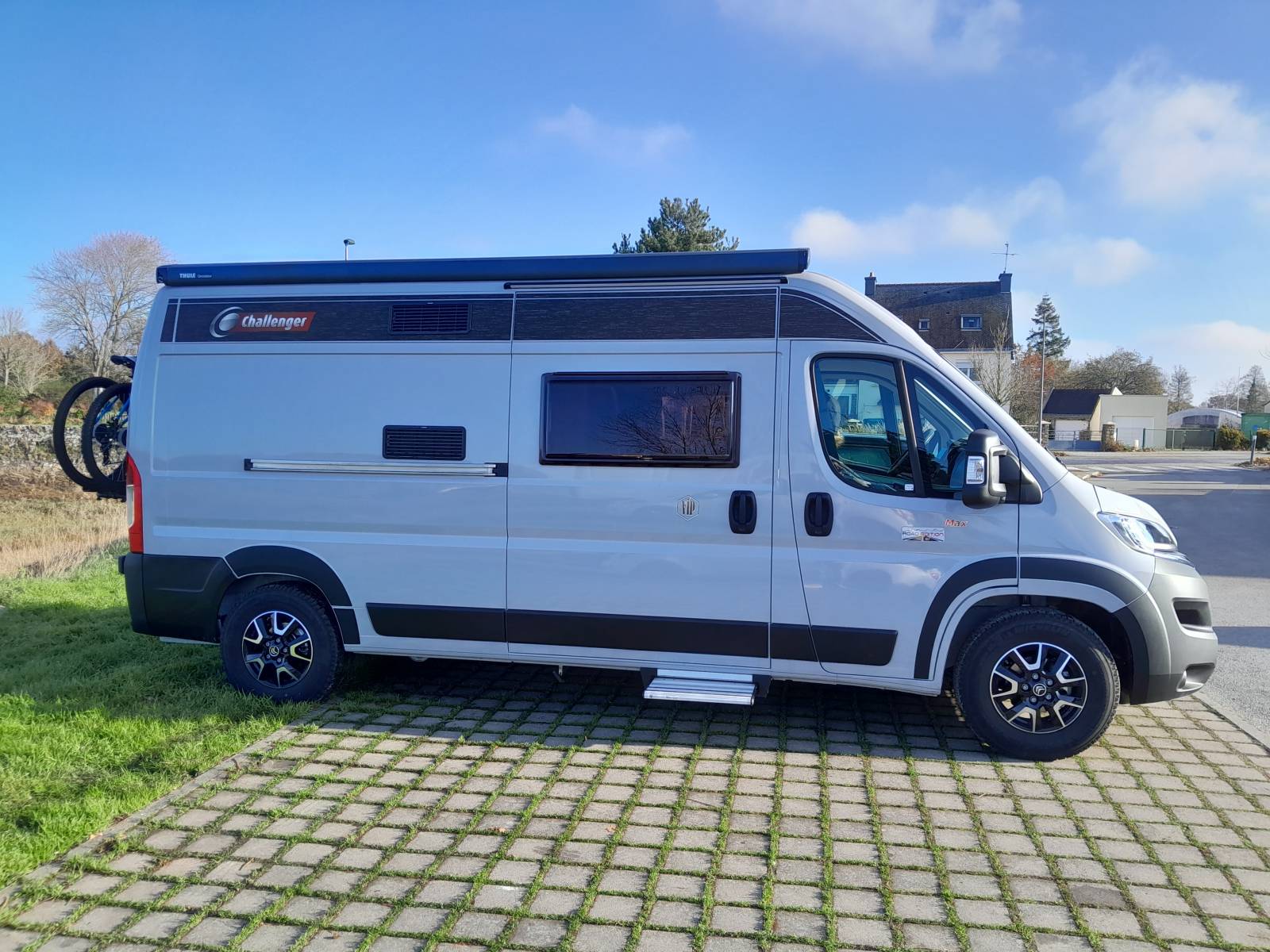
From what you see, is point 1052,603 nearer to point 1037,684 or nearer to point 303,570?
point 1037,684

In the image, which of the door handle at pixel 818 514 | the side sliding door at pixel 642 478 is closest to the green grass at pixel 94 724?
the side sliding door at pixel 642 478

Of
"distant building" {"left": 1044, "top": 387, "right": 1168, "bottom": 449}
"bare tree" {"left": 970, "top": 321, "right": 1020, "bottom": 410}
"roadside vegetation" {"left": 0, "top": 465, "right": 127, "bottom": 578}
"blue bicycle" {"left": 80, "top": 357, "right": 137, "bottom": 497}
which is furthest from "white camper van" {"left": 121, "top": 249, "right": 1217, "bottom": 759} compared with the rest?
"distant building" {"left": 1044, "top": 387, "right": 1168, "bottom": 449}

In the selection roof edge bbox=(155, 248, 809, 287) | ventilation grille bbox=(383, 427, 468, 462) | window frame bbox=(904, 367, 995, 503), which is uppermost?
roof edge bbox=(155, 248, 809, 287)

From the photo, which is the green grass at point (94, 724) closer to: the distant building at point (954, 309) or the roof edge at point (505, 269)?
the roof edge at point (505, 269)

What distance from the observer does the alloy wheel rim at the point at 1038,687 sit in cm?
492

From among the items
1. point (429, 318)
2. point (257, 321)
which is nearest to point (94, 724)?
point (257, 321)

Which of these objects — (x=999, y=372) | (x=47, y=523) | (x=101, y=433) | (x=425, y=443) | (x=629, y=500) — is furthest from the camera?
(x=999, y=372)

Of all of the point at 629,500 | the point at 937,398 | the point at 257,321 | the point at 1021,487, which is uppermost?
the point at 257,321

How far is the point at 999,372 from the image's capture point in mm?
40812

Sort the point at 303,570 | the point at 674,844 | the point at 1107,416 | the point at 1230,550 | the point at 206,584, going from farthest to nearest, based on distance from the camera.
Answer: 1. the point at 1107,416
2. the point at 1230,550
3. the point at 206,584
4. the point at 303,570
5. the point at 674,844

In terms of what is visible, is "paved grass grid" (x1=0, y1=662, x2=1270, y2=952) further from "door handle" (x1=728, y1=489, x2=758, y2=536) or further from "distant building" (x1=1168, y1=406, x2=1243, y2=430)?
"distant building" (x1=1168, y1=406, x2=1243, y2=430)

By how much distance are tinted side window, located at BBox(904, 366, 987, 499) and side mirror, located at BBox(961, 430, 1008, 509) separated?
0.56ft

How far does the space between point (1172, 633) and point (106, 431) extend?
6.89 m

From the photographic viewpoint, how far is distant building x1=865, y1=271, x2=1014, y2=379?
5078cm
